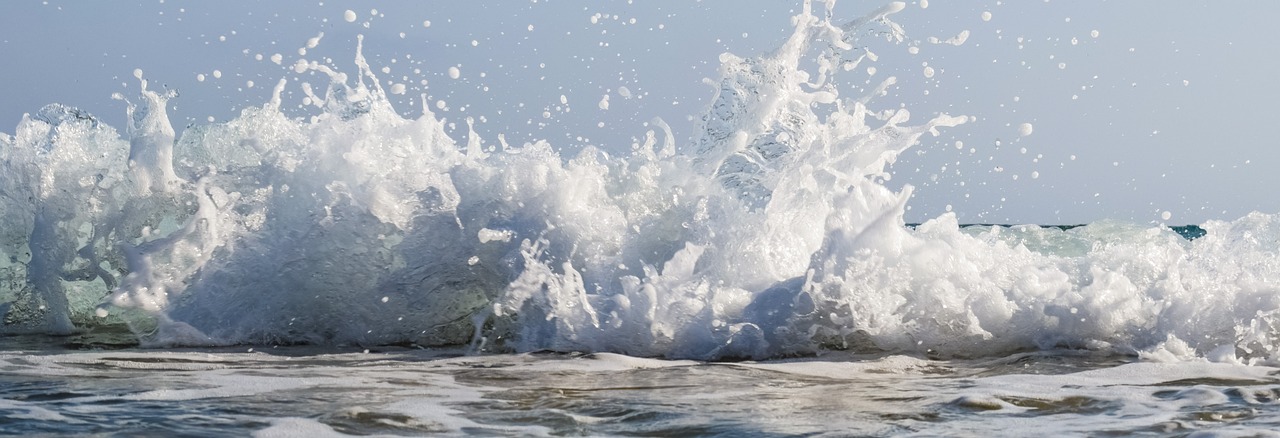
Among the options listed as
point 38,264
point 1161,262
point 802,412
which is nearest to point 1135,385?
point 802,412

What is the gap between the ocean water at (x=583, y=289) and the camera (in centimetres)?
379

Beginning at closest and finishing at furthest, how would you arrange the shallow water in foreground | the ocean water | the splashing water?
the shallow water in foreground → the ocean water → the splashing water

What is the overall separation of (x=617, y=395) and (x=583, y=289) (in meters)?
1.73

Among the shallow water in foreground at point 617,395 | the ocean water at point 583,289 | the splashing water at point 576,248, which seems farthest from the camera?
the splashing water at point 576,248

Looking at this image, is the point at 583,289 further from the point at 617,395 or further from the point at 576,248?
the point at 617,395

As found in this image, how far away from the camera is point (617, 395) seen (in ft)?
13.1

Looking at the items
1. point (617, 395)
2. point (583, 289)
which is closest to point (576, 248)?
point (583, 289)

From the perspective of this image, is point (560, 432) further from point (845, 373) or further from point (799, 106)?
point (799, 106)

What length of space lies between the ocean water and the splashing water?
0.05 feet

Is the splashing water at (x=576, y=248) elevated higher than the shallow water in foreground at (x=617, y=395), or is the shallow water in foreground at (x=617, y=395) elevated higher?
the splashing water at (x=576, y=248)

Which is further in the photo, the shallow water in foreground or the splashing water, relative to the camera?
the splashing water

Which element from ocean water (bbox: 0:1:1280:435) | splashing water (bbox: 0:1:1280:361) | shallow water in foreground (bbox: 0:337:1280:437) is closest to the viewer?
shallow water in foreground (bbox: 0:337:1280:437)

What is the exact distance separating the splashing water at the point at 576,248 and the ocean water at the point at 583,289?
0.02m

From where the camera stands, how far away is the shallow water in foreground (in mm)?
3355
